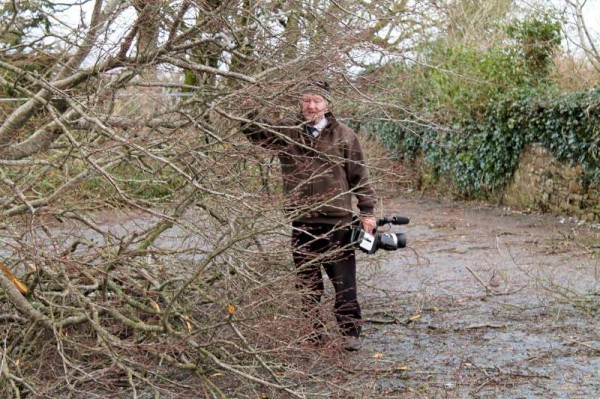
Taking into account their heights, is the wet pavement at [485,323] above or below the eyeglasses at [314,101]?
below

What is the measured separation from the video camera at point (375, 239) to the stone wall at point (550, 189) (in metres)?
7.70

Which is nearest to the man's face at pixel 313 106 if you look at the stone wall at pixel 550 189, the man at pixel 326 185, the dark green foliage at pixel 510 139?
the man at pixel 326 185

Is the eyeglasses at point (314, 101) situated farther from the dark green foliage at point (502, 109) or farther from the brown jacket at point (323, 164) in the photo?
the dark green foliage at point (502, 109)

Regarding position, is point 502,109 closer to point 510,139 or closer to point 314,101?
point 510,139

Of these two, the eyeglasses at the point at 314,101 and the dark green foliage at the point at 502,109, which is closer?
the eyeglasses at the point at 314,101

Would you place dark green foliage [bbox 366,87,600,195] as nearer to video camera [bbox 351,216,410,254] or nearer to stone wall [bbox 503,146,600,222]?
stone wall [bbox 503,146,600,222]

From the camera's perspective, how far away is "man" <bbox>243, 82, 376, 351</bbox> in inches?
232

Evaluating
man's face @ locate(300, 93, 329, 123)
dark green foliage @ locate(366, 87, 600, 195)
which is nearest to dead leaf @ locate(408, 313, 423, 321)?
man's face @ locate(300, 93, 329, 123)

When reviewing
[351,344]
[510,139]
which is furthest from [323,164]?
[510,139]

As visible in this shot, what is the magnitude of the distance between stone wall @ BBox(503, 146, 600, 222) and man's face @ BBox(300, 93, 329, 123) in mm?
8117

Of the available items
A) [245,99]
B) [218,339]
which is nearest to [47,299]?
[218,339]

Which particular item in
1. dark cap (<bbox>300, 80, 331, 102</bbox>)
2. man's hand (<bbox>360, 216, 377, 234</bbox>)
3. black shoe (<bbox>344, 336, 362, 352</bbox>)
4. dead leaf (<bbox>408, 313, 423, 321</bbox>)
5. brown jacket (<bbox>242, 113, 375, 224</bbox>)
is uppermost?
dark cap (<bbox>300, 80, 331, 102</bbox>)

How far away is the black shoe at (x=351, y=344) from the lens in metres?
5.97

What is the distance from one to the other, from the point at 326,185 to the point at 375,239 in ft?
1.59
